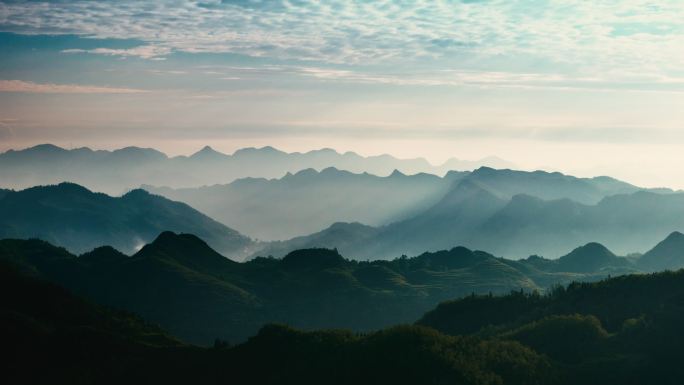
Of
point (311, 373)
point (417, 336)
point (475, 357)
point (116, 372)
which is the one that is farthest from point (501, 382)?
point (116, 372)

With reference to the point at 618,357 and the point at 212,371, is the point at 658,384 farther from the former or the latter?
the point at 212,371

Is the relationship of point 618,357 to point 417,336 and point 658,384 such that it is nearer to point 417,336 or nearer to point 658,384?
point 658,384

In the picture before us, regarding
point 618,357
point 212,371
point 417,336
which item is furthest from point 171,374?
point 618,357

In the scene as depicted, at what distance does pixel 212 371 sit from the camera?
7751 inches

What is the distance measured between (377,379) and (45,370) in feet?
250

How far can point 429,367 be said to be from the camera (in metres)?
187

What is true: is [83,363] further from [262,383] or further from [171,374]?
[262,383]

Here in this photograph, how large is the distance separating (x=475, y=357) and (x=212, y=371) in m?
61.4

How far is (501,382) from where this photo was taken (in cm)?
18212

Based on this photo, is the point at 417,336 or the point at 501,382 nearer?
the point at 501,382

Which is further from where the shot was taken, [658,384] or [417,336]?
[417,336]

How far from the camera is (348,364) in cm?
19450

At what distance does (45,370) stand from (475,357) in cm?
9871

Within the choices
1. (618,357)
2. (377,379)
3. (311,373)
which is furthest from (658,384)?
(311,373)
